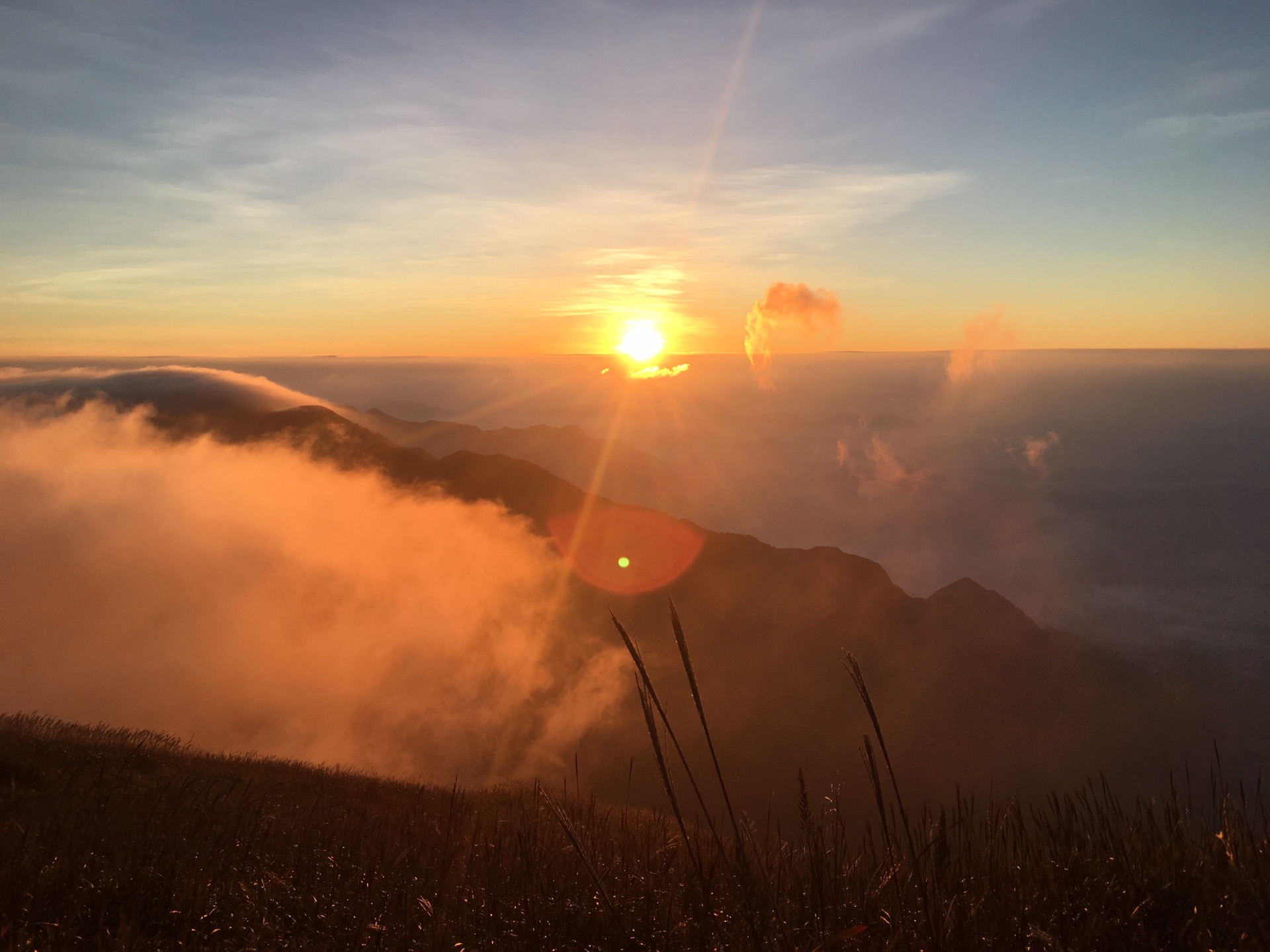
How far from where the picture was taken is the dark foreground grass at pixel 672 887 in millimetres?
2518

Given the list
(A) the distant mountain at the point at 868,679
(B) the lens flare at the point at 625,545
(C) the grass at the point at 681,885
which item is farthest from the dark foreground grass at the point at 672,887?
(B) the lens flare at the point at 625,545

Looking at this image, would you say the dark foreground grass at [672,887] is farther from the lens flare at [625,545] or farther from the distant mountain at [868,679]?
the lens flare at [625,545]

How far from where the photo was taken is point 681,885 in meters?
3.54

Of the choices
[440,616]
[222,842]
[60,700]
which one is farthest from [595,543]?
[222,842]

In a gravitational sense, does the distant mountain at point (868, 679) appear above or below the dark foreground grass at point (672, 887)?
below

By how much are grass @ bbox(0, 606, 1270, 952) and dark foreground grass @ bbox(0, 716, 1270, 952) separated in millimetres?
16

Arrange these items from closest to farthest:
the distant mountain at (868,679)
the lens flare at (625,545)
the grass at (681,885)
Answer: the grass at (681,885), the distant mountain at (868,679), the lens flare at (625,545)

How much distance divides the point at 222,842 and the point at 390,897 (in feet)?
6.70

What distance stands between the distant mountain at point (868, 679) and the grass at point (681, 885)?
10249 centimetres

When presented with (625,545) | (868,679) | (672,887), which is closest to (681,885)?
(672,887)

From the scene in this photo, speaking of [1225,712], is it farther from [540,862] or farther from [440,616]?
[540,862]

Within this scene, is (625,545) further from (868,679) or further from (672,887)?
(672,887)

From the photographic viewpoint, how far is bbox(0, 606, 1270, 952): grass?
2.47 meters

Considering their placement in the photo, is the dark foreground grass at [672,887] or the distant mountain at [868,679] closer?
the dark foreground grass at [672,887]
